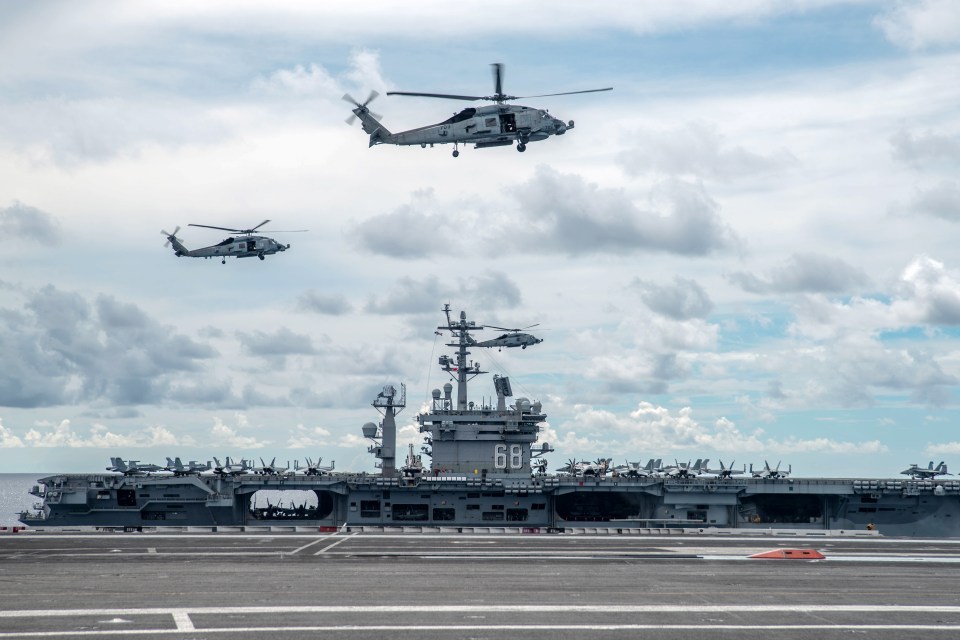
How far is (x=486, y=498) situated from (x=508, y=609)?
32110mm

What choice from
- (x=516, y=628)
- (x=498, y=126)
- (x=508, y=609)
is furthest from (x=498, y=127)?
(x=516, y=628)

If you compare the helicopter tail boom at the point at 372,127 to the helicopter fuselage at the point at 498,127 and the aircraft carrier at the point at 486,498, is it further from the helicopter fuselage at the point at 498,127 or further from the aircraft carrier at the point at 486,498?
the aircraft carrier at the point at 486,498

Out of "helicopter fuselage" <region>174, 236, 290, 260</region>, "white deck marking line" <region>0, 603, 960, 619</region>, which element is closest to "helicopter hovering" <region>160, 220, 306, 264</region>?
"helicopter fuselage" <region>174, 236, 290, 260</region>

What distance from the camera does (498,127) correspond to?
40469 millimetres

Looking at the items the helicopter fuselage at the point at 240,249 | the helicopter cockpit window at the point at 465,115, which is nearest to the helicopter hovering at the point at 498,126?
the helicopter cockpit window at the point at 465,115

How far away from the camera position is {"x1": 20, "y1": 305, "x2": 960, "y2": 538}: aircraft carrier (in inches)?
2208

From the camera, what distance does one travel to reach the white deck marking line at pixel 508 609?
25.0m

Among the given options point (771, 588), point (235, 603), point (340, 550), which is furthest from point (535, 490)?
point (235, 603)

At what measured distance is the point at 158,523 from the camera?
5638 cm

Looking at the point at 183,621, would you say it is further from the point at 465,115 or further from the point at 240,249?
the point at 240,249

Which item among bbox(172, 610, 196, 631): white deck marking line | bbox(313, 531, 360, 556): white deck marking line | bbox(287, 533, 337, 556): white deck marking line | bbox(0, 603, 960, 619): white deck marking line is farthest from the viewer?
bbox(287, 533, 337, 556): white deck marking line

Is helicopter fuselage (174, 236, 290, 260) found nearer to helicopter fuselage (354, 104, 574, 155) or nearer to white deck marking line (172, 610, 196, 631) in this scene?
helicopter fuselage (354, 104, 574, 155)

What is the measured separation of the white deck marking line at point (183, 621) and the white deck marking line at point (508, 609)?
6.9 inches

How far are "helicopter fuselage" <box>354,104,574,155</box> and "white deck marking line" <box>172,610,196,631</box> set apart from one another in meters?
22.6
